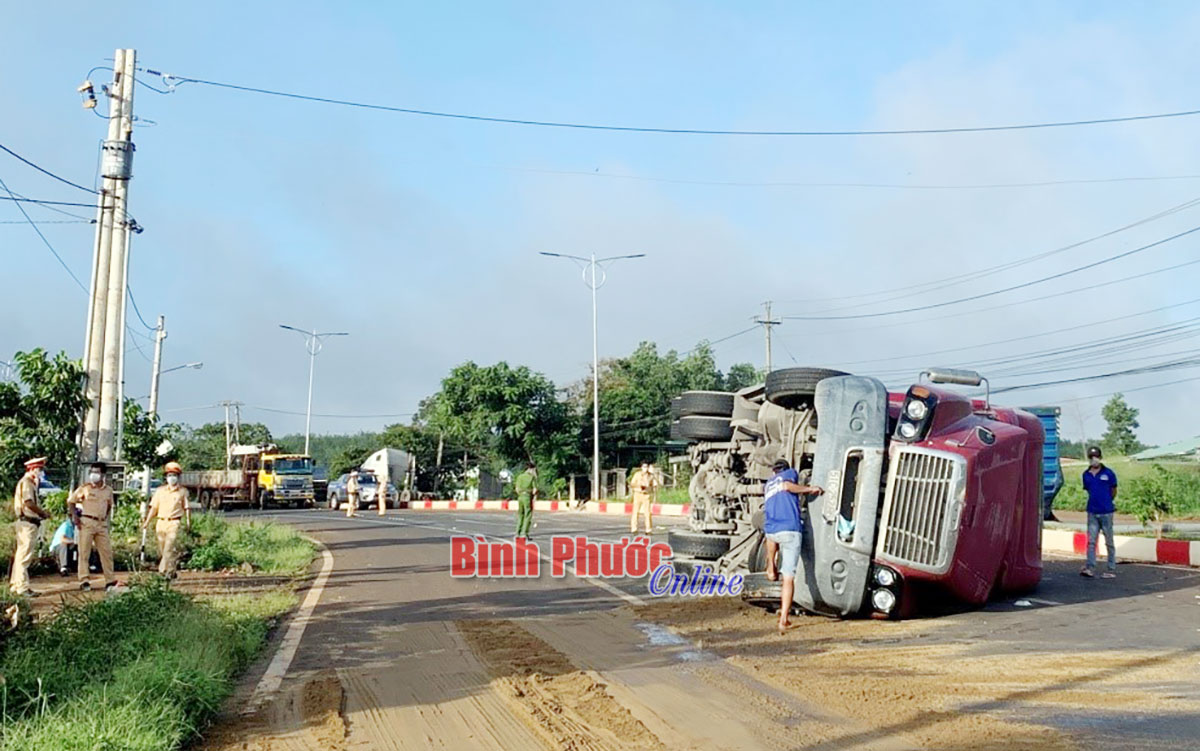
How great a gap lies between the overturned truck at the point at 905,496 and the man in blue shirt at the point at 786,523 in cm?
23

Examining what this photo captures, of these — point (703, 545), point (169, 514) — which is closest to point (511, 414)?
point (169, 514)

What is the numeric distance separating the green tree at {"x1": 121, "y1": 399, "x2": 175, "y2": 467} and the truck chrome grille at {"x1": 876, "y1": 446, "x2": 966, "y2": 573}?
1776cm

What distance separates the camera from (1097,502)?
46.2 feet

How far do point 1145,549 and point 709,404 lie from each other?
905 cm

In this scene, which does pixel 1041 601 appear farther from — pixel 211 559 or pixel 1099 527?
pixel 211 559

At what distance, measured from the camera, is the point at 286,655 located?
341 inches

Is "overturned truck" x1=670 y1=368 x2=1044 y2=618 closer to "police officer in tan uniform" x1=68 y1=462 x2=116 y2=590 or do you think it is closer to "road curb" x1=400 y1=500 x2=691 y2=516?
"police officer in tan uniform" x1=68 y1=462 x2=116 y2=590

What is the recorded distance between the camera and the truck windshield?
52.1 m

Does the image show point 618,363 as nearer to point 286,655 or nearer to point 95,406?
point 95,406

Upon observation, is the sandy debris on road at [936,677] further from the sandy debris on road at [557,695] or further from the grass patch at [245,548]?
the grass patch at [245,548]

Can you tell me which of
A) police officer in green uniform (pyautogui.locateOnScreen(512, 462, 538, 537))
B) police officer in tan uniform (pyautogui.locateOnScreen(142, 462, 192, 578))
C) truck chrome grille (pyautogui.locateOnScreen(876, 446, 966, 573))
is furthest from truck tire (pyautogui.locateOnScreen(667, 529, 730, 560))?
police officer in green uniform (pyautogui.locateOnScreen(512, 462, 538, 537))

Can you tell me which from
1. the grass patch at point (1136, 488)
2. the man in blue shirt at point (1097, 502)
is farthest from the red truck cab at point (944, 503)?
the grass patch at point (1136, 488)

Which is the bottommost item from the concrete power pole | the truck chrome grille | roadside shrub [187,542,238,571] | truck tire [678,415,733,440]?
roadside shrub [187,542,238,571]

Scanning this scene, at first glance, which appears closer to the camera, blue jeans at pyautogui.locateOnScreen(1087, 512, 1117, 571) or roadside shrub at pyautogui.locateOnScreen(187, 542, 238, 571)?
blue jeans at pyautogui.locateOnScreen(1087, 512, 1117, 571)
